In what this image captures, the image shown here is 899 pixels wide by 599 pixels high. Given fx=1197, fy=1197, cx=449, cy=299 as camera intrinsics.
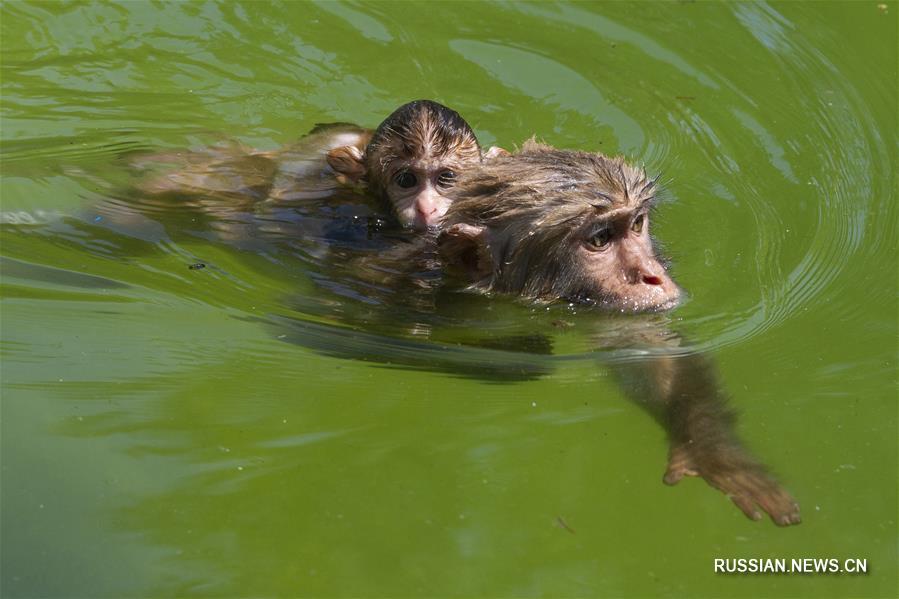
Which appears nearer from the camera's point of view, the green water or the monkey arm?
the green water

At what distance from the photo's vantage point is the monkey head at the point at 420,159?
7.07 m

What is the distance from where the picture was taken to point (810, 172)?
8312mm

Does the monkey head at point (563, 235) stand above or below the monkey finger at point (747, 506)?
above

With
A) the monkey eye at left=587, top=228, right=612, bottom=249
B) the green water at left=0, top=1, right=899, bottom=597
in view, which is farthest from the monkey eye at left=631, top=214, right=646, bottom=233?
the green water at left=0, top=1, right=899, bottom=597

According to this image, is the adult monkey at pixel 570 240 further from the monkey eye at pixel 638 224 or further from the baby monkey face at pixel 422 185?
the baby monkey face at pixel 422 185

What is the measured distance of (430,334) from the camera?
6383mm

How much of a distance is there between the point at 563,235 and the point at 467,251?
56cm

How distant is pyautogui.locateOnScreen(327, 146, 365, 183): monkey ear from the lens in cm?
754

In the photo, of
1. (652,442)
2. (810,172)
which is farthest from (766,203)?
(652,442)

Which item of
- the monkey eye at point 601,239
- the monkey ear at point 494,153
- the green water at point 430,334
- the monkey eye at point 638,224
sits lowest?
the green water at point 430,334

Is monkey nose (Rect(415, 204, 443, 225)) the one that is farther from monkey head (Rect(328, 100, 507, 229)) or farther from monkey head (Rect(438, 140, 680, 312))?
monkey head (Rect(438, 140, 680, 312))

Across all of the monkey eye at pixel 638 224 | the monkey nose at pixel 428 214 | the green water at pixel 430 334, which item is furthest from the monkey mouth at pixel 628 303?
the monkey nose at pixel 428 214

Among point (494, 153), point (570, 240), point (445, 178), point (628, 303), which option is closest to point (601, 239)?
point (570, 240)

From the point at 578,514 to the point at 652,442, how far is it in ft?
2.15
